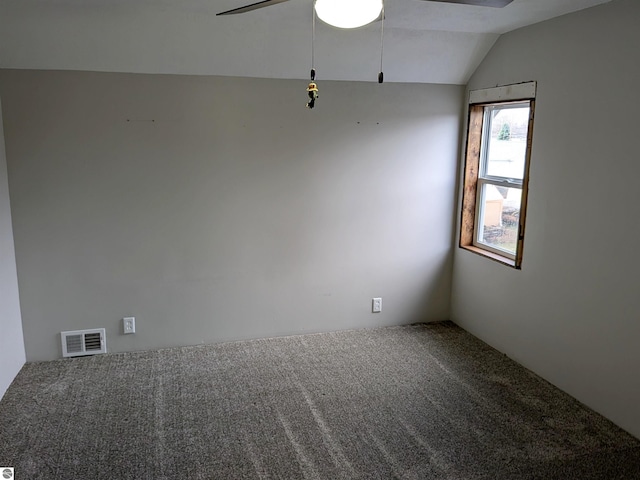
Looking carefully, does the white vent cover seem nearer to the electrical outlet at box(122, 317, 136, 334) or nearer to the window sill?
the electrical outlet at box(122, 317, 136, 334)

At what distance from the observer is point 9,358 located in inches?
135

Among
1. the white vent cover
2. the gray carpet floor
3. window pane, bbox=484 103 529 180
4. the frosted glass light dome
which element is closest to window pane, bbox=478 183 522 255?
window pane, bbox=484 103 529 180

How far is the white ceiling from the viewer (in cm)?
306

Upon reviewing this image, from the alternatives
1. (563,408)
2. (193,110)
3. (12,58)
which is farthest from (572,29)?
(12,58)

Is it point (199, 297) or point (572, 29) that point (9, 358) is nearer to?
point (199, 297)

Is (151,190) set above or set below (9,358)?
above

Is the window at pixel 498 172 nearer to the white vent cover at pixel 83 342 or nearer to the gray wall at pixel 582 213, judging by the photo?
the gray wall at pixel 582 213

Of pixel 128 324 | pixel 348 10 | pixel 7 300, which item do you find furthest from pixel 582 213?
pixel 7 300

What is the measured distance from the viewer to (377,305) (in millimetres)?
4477

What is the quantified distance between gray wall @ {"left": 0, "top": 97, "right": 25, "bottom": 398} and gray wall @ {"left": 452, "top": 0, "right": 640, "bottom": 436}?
11.3 feet

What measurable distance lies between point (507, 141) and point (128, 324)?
3.15 meters

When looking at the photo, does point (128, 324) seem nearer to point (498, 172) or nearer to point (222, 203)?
point (222, 203)

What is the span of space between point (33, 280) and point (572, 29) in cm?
388

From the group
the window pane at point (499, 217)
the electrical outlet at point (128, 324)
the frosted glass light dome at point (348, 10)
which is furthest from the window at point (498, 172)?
the electrical outlet at point (128, 324)
